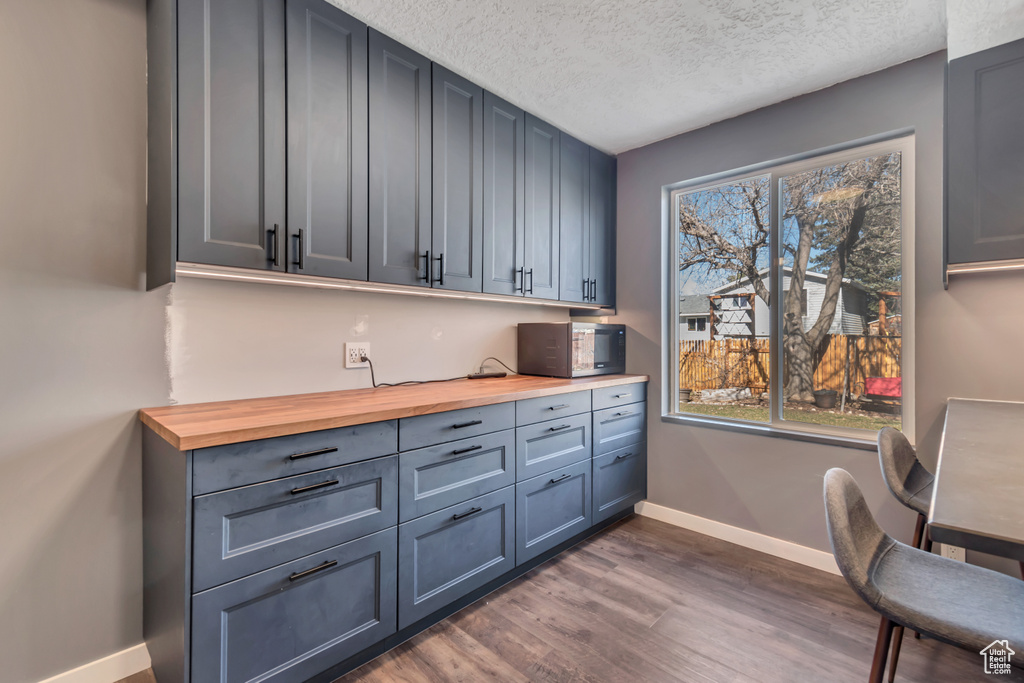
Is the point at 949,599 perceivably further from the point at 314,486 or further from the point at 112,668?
the point at 112,668

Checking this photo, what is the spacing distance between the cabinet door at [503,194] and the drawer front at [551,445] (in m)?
Result: 0.75

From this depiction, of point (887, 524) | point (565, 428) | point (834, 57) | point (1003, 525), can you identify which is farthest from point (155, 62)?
point (887, 524)

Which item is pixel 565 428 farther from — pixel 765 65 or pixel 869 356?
pixel 765 65

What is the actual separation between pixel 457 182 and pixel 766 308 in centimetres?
189

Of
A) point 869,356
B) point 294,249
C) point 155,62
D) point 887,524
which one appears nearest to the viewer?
point 155,62

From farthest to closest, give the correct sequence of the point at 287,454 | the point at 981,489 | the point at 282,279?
1. the point at 282,279
2. the point at 287,454
3. the point at 981,489

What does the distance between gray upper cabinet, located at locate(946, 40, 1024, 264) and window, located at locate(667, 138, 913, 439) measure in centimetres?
43

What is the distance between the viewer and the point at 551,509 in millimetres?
2240

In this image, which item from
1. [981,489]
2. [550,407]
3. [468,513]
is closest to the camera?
[981,489]

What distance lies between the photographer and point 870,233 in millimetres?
2262

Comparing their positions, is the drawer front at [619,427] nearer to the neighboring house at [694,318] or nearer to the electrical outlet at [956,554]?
the neighboring house at [694,318]

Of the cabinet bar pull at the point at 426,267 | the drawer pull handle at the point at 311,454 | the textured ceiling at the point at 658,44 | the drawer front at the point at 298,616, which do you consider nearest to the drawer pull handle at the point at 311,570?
the drawer front at the point at 298,616

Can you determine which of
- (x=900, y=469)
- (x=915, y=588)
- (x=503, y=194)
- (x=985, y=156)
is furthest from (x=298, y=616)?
(x=985, y=156)

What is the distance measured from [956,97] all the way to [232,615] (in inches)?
120
